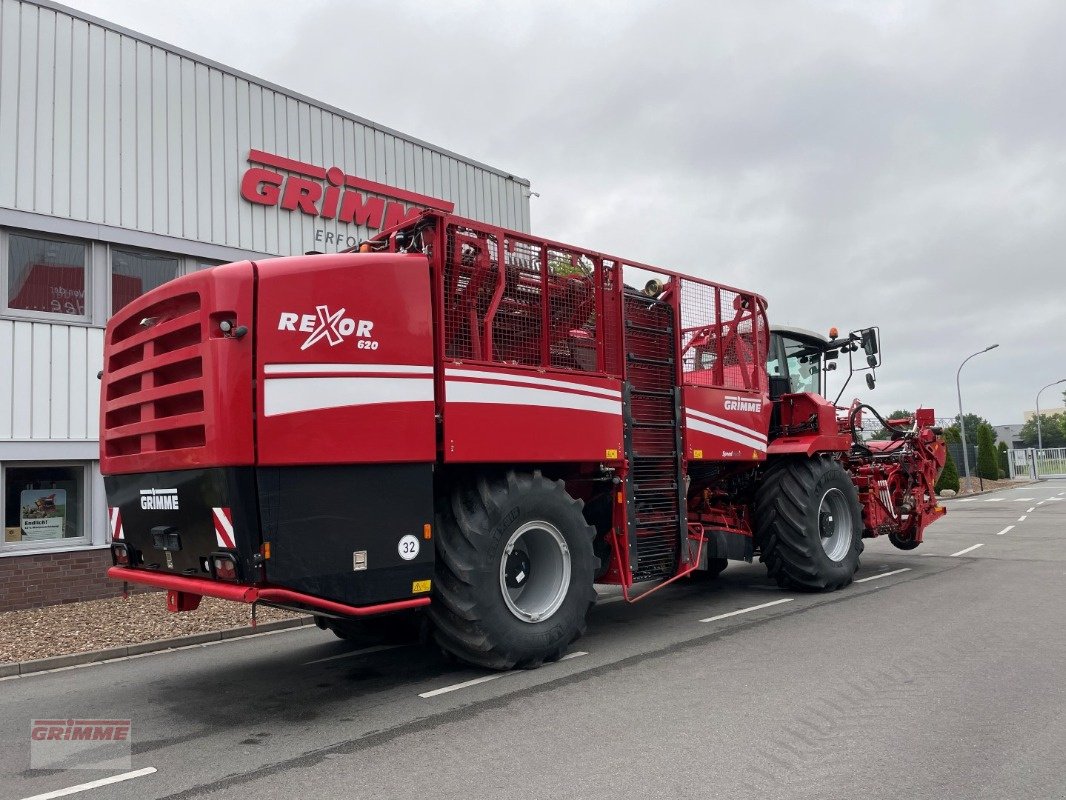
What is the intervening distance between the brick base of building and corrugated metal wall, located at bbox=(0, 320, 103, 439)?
151cm

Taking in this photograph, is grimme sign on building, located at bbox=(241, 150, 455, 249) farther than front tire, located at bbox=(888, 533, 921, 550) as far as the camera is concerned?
Yes

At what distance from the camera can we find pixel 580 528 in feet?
20.9

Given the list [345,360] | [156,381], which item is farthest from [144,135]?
[345,360]

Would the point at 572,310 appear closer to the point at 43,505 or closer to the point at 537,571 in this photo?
the point at 537,571

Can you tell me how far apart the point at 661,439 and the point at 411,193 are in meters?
9.11

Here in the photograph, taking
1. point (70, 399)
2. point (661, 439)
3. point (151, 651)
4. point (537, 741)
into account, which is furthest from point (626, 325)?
point (70, 399)

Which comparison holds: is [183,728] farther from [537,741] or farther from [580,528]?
[580,528]

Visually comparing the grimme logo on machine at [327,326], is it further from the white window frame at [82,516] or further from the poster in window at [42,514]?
the poster in window at [42,514]

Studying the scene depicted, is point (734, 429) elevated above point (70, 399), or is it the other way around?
point (70, 399)

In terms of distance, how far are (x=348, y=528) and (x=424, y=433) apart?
78cm

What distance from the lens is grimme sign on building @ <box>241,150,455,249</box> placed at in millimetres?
12656

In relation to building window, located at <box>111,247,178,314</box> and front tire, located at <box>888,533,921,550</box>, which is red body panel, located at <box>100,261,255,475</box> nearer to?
building window, located at <box>111,247,178,314</box>

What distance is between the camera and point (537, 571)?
6.35 meters

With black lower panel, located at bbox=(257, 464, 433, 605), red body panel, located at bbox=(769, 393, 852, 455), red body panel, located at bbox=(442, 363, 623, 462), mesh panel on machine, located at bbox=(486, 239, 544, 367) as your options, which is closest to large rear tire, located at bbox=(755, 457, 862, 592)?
red body panel, located at bbox=(769, 393, 852, 455)
